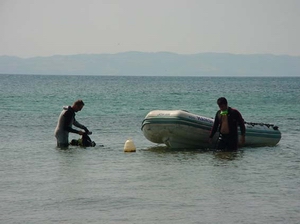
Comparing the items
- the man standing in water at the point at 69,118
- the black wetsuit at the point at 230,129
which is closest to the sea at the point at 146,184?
the black wetsuit at the point at 230,129

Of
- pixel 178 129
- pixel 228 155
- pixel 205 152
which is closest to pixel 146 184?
pixel 228 155

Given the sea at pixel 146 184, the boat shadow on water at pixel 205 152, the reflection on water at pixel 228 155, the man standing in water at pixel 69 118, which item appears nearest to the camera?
the sea at pixel 146 184

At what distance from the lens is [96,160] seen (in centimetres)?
1448

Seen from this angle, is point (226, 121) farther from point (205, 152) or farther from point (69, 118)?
point (69, 118)

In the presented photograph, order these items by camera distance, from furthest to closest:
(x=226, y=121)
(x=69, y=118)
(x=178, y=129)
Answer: (x=178, y=129) < (x=69, y=118) < (x=226, y=121)

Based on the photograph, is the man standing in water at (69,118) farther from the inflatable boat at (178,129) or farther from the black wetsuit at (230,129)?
the black wetsuit at (230,129)

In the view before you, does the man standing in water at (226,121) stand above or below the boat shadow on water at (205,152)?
above

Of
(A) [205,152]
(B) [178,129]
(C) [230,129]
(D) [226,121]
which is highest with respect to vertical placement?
(D) [226,121]

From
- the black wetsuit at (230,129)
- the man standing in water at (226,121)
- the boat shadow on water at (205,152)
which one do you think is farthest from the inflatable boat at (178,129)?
the man standing in water at (226,121)

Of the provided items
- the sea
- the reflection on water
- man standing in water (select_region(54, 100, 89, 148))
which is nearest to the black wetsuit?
the reflection on water

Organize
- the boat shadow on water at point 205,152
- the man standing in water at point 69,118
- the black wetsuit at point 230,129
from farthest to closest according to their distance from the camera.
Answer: the man standing in water at point 69,118
the black wetsuit at point 230,129
the boat shadow on water at point 205,152

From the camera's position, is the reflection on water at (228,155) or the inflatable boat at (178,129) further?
the inflatable boat at (178,129)

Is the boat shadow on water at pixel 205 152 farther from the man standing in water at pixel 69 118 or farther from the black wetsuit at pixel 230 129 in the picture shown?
the man standing in water at pixel 69 118

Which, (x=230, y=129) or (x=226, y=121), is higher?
(x=226, y=121)
